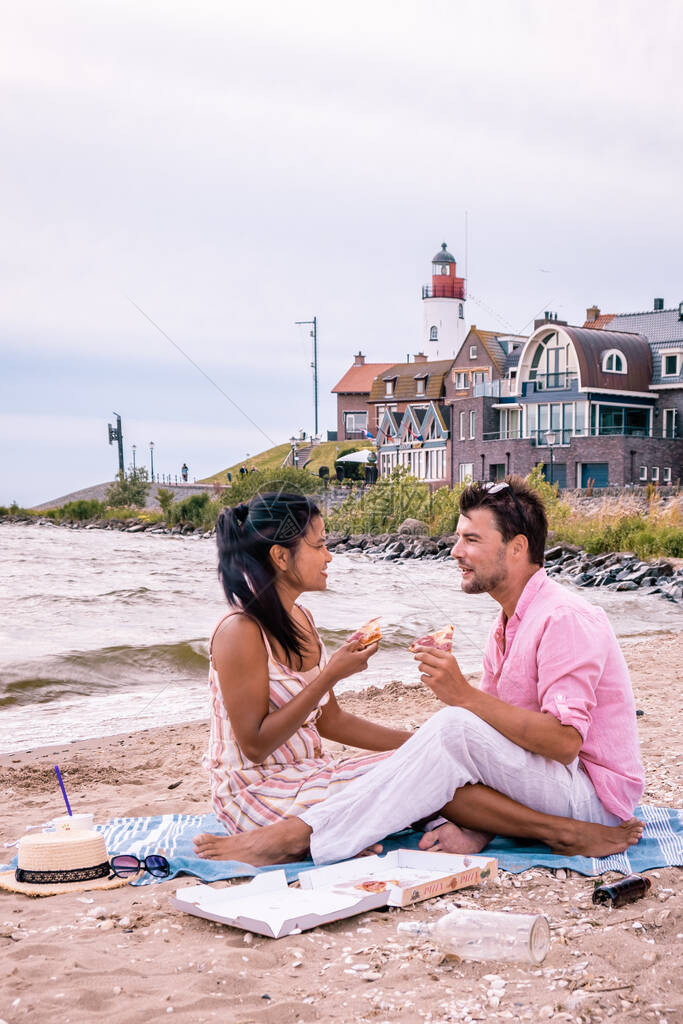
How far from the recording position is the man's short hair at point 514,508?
12.4 ft

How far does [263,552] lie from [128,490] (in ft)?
185

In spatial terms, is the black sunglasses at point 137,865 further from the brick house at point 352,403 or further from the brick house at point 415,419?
the brick house at point 352,403

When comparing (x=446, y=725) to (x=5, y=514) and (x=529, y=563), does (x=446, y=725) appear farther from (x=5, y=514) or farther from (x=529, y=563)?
(x=5, y=514)

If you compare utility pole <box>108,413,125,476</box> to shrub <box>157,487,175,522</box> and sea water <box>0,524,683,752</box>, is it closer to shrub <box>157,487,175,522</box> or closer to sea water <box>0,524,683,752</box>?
shrub <box>157,487,175,522</box>

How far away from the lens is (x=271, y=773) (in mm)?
3941

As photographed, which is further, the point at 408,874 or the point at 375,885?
the point at 408,874

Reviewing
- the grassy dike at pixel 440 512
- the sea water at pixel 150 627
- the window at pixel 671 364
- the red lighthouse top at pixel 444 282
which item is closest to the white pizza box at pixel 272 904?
the sea water at pixel 150 627

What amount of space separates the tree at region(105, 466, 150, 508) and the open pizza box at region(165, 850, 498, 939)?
55970 mm

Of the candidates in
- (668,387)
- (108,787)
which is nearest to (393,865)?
(108,787)

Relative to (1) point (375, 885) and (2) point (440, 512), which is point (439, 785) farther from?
(2) point (440, 512)

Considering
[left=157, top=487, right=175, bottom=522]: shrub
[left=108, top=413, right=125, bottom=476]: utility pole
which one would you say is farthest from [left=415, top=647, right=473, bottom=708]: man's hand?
[left=108, top=413, right=125, bottom=476]: utility pole

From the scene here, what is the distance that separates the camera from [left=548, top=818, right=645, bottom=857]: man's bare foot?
3799 millimetres

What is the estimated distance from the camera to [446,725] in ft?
12.0

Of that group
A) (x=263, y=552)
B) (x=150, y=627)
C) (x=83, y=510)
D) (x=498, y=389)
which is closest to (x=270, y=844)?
(x=263, y=552)
